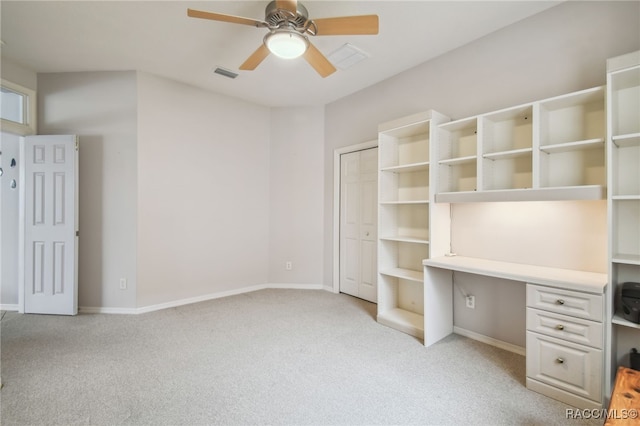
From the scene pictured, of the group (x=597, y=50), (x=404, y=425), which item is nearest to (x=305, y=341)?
(x=404, y=425)

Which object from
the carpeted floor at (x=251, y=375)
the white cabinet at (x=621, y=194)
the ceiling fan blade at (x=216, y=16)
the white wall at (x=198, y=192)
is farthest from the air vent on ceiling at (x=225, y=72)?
the white cabinet at (x=621, y=194)

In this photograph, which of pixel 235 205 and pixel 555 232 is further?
pixel 235 205

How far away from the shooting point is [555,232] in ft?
7.41

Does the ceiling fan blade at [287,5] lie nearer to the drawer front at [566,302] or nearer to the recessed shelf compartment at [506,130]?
the recessed shelf compartment at [506,130]

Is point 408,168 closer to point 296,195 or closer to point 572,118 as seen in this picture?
point 572,118

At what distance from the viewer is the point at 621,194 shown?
1834 millimetres

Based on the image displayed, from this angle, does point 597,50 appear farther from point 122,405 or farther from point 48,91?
point 48,91

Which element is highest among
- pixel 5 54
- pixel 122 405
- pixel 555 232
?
pixel 5 54

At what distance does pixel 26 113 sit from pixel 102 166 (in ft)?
3.38

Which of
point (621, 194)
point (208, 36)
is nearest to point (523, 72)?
point (621, 194)

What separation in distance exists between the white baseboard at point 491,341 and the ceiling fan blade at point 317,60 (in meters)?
2.77

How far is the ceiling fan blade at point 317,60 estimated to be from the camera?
221 cm

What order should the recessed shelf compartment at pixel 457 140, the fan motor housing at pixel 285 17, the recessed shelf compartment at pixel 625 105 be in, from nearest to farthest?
the recessed shelf compartment at pixel 625 105
the fan motor housing at pixel 285 17
the recessed shelf compartment at pixel 457 140

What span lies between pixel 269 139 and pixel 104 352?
11.0 feet
